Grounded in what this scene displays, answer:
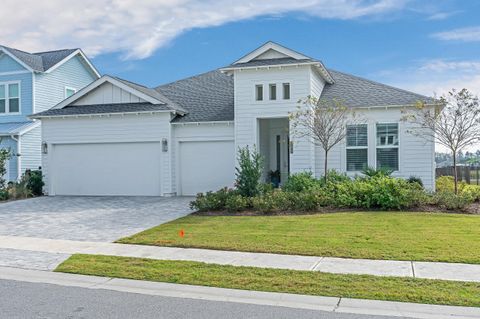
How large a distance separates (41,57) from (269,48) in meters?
16.2

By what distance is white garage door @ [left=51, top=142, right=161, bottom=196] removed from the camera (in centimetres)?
1934

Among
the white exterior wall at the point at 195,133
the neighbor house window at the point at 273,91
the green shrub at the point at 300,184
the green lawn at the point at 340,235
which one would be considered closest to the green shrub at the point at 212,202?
the green lawn at the point at 340,235

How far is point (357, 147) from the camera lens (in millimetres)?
18141

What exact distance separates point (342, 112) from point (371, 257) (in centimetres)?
960

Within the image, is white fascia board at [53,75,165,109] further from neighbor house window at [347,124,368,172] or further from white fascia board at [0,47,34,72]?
neighbor house window at [347,124,368,172]

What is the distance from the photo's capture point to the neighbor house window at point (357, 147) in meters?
18.1

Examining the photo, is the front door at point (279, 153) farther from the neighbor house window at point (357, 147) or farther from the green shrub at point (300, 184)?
the green shrub at point (300, 184)

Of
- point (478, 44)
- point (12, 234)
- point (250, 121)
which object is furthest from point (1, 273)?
point (478, 44)

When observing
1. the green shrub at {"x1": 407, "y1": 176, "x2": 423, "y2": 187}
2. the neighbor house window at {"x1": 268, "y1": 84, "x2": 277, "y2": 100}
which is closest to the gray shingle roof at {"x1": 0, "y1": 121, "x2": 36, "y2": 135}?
the neighbor house window at {"x1": 268, "y1": 84, "x2": 277, "y2": 100}

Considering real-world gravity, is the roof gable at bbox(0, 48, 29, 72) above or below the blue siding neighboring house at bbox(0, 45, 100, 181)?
above

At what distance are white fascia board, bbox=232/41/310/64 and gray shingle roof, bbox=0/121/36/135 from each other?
42.3 feet

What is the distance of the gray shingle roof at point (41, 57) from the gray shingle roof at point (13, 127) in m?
3.08

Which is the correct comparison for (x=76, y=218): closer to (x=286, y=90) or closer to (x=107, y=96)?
(x=107, y=96)

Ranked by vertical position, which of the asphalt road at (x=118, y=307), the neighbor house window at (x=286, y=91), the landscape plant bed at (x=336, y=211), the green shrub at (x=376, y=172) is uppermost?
the neighbor house window at (x=286, y=91)
